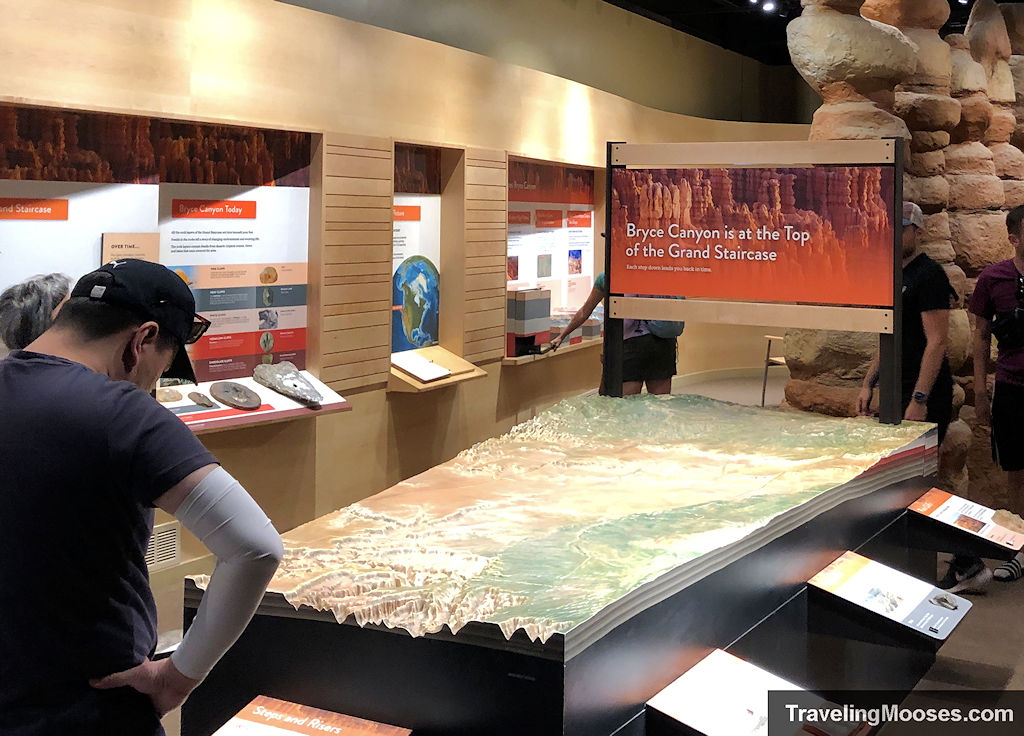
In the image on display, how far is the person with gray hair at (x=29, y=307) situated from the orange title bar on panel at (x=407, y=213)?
2436 mm

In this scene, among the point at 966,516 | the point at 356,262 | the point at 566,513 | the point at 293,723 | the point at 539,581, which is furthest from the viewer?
the point at 356,262

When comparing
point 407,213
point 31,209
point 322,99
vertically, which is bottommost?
point 31,209

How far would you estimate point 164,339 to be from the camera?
5.47 feet

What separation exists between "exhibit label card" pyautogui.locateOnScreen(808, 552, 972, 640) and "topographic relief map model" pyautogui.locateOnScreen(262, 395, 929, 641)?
245 millimetres

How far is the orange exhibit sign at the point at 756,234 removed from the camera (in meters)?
3.88

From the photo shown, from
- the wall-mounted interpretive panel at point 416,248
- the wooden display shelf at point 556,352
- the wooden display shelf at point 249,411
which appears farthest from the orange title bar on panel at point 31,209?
the wooden display shelf at point 556,352

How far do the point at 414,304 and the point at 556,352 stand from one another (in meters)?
1.64

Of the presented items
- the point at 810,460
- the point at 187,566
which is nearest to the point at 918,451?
the point at 810,460

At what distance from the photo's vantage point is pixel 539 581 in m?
2.10

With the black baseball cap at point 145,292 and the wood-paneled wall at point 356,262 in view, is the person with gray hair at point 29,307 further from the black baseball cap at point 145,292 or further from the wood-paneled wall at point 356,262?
the black baseball cap at point 145,292

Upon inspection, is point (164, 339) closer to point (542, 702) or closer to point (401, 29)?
point (542, 702)

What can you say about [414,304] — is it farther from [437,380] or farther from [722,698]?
[722,698]

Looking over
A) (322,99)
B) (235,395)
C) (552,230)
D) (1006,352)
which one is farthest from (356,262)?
(1006,352)

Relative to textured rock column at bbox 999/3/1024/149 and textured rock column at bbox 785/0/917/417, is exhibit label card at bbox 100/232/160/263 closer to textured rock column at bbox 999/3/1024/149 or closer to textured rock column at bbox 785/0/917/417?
textured rock column at bbox 785/0/917/417
